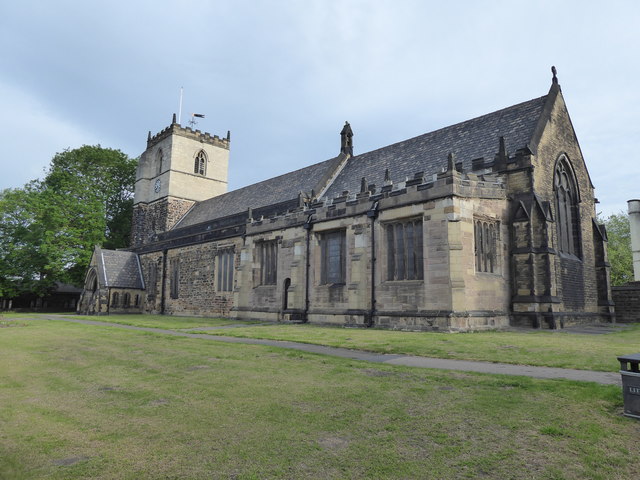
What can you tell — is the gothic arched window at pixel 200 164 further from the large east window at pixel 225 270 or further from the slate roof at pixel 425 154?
the large east window at pixel 225 270

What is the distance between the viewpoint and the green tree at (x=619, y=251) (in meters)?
49.1

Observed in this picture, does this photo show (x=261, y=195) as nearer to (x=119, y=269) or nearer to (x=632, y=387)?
(x=119, y=269)

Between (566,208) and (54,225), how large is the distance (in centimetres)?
4333

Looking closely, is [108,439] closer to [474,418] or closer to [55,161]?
[474,418]

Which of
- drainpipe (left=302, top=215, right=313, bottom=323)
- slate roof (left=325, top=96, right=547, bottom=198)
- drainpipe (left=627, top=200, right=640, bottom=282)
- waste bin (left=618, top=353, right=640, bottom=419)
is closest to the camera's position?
waste bin (left=618, top=353, right=640, bottom=419)

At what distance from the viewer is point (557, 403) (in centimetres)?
587

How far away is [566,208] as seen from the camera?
81.3 ft

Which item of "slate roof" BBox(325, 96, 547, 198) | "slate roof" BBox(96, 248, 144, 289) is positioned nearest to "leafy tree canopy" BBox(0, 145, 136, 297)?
"slate roof" BBox(96, 248, 144, 289)

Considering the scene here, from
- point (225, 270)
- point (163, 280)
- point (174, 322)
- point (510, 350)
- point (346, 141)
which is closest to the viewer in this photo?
point (510, 350)

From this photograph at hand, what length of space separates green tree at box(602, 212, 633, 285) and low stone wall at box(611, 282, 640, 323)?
22688 mm

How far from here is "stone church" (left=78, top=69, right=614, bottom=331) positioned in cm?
1892

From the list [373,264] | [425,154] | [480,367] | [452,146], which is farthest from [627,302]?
[480,367]

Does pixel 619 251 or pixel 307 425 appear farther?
pixel 619 251

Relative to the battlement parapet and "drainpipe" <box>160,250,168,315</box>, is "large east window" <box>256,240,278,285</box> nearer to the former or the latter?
"drainpipe" <box>160,250,168,315</box>
